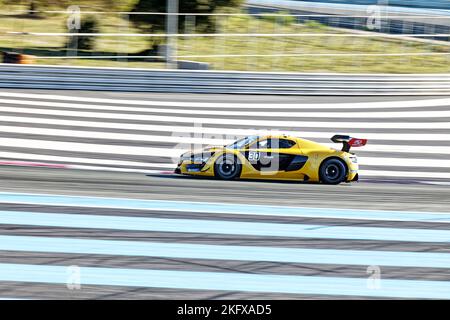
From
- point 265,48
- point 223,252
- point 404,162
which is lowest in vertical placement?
point 223,252

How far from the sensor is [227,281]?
7.52 meters

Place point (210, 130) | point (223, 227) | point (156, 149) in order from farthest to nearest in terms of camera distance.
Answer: point (210, 130)
point (156, 149)
point (223, 227)

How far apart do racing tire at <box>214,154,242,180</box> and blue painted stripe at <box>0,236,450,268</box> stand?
5.00m

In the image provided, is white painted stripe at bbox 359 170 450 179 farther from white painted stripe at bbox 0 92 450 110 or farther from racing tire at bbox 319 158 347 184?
white painted stripe at bbox 0 92 450 110

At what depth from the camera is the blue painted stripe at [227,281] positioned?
7301 millimetres

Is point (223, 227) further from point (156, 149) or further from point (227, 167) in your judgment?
point (156, 149)

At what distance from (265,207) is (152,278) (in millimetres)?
3605

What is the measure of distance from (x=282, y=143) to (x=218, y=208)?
3.38 m

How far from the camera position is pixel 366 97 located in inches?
880

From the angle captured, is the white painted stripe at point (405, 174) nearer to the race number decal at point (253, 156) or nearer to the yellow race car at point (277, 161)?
the yellow race car at point (277, 161)

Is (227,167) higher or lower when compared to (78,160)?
lower

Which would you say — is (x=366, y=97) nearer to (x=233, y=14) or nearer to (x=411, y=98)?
(x=411, y=98)

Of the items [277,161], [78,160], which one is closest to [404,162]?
[277,161]

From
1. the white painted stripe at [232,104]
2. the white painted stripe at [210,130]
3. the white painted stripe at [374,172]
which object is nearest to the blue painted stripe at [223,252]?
the white painted stripe at [374,172]
